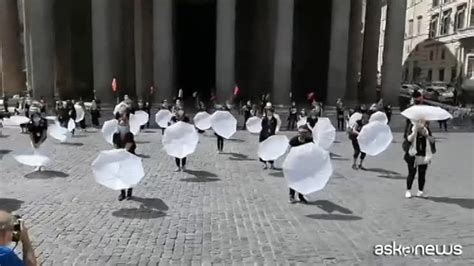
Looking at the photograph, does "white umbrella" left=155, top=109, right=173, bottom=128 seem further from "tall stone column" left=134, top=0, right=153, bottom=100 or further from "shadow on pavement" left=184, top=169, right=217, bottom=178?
"tall stone column" left=134, top=0, right=153, bottom=100

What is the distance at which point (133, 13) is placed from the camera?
38.5 metres

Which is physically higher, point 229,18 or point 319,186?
point 229,18

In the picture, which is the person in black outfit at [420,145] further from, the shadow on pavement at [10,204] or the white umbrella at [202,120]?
the white umbrella at [202,120]

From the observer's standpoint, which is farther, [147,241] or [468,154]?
[468,154]

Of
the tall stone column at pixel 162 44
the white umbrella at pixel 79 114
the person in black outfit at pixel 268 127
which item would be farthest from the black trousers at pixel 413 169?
the tall stone column at pixel 162 44

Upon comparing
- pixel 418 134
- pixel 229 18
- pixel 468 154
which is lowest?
pixel 468 154

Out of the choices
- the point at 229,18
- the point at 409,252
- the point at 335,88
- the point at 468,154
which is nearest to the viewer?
the point at 409,252

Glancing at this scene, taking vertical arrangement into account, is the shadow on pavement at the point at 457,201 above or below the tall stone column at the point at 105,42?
below

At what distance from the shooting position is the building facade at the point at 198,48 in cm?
3002

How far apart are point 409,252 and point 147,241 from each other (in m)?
4.05

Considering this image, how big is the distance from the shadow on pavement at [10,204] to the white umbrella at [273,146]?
6.41 m

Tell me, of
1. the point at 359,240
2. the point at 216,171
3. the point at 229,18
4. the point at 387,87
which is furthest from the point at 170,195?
the point at 387,87

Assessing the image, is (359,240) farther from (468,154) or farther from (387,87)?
(387,87)

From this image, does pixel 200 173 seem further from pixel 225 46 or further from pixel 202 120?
pixel 225 46
